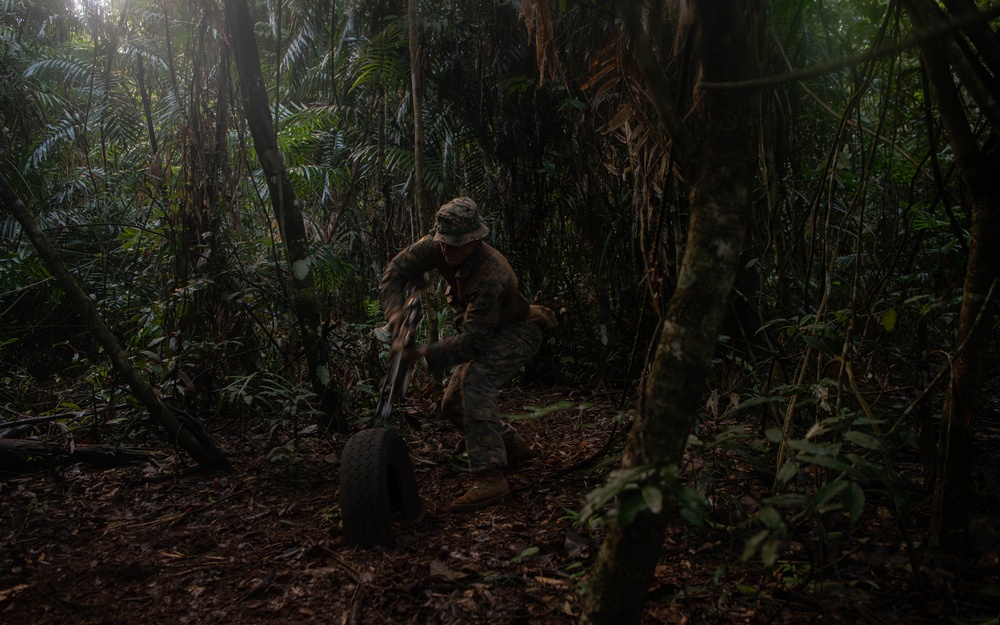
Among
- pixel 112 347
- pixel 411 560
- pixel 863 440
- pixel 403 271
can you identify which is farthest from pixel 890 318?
pixel 112 347

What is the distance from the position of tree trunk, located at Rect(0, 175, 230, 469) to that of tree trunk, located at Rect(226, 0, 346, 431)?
2.81 ft

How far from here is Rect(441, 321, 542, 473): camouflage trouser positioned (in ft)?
12.9

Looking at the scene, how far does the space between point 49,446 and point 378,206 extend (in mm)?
4285

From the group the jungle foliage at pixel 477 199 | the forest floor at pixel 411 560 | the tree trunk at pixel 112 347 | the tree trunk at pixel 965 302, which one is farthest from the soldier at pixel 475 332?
the tree trunk at pixel 965 302

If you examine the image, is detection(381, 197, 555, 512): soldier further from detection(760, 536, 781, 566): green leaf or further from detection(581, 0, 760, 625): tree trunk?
detection(760, 536, 781, 566): green leaf

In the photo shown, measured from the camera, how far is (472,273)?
13.7ft

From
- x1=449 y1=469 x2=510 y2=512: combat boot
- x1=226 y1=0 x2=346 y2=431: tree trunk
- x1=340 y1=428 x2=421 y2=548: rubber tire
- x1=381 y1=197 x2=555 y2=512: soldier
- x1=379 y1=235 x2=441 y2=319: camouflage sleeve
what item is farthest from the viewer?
x1=226 y1=0 x2=346 y2=431: tree trunk

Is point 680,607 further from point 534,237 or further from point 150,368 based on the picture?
point 534,237

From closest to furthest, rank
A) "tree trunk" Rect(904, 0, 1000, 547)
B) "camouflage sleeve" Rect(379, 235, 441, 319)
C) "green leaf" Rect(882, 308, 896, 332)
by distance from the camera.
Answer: "tree trunk" Rect(904, 0, 1000, 547) < "green leaf" Rect(882, 308, 896, 332) < "camouflage sleeve" Rect(379, 235, 441, 319)

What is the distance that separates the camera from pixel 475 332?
3.99 meters

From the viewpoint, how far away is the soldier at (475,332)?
3920mm

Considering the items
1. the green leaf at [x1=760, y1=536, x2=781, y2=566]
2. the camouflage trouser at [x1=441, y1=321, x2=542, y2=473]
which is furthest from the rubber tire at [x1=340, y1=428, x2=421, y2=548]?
the green leaf at [x1=760, y1=536, x2=781, y2=566]

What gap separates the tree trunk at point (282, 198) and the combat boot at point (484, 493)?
148 centimetres

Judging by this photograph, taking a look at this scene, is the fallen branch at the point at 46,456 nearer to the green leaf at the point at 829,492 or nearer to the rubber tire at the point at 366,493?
the rubber tire at the point at 366,493
